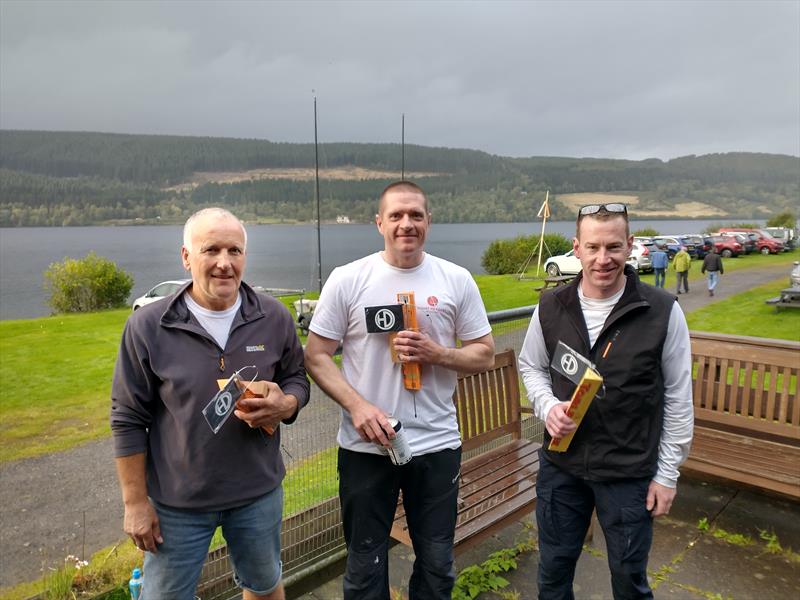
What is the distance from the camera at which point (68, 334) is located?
787 inches

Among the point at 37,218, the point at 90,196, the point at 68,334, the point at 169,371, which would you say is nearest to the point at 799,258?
the point at 68,334

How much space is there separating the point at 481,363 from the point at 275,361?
0.92m

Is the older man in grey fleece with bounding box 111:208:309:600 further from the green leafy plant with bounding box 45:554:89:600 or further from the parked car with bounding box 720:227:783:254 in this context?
the parked car with bounding box 720:227:783:254

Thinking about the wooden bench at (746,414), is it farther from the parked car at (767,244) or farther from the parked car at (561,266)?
the parked car at (767,244)

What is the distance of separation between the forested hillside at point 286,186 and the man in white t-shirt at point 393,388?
464 feet

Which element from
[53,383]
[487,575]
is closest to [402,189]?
[487,575]

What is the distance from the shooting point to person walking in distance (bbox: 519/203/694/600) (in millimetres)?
2281

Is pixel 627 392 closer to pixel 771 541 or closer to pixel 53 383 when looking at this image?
Answer: pixel 771 541

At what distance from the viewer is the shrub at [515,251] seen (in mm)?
44062

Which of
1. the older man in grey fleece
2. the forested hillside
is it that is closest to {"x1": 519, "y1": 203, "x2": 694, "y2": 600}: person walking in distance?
the older man in grey fleece

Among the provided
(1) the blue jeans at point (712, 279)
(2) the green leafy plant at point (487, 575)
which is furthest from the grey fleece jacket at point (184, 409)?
(1) the blue jeans at point (712, 279)

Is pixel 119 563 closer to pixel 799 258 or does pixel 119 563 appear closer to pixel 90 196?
pixel 799 258

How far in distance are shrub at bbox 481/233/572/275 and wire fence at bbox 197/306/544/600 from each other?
4028 centimetres

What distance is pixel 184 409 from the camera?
207 centimetres
